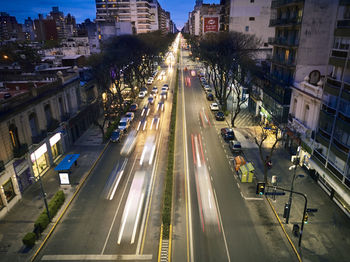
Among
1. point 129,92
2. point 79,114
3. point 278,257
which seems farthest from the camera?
point 129,92

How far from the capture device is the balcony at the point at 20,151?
2625 centimetres

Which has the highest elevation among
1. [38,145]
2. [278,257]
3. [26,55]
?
[26,55]

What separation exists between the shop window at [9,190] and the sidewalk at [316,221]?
26.8m

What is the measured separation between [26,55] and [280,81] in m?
57.1

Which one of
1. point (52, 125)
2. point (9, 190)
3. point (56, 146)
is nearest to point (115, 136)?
point (56, 146)

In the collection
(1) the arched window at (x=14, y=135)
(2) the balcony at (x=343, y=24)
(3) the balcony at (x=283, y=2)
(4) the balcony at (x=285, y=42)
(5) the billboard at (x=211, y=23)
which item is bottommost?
(1) the arched window at (x=14, y=135)

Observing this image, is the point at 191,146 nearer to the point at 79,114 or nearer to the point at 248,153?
the point at 248,153

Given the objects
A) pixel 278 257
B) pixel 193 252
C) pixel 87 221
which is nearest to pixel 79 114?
pixel 87 221

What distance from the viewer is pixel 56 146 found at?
36.0 m

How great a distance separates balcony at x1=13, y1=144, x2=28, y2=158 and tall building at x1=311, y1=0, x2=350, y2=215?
3120 centimetres

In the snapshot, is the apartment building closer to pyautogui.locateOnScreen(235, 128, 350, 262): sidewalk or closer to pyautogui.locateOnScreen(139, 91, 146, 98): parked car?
pyautogui.locateOnScreen(235, 128, 350, 262): sidewalk

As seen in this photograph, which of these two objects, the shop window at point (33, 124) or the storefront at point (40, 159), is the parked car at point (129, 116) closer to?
the storefront at point (40, 159)

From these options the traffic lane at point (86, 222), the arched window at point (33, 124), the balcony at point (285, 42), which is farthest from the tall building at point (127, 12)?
the traffic lane at point (86, 222)

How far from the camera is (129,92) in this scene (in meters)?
73.1
